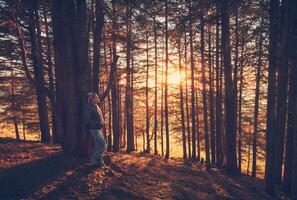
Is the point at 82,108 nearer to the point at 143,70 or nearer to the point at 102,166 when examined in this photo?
the point at 102,166

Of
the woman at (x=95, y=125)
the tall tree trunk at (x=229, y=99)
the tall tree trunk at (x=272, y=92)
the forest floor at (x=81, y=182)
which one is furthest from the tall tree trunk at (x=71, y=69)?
the tall tree trunk at (x=229, y=99)

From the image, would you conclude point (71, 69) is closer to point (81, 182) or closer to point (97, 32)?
point (97, 32)

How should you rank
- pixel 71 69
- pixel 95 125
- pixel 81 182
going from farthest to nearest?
1. pixel 71 69
2. pixel 95 125
3. pixel 81 182

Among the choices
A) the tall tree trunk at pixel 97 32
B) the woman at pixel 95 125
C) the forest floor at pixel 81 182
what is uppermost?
the tall tree trunk at pixel 97 32

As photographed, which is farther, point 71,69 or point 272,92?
point 272,92

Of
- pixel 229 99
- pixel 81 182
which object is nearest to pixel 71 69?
pixel 81 182

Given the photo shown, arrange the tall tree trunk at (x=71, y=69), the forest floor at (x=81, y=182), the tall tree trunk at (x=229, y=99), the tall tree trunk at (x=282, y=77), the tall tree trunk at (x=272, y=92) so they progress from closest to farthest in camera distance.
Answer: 1. the forest floor at (x=81, y=182)
2. the tall tree trunk at (x=71, y=69)
3. the tall tree trunk at (x=272, y=92)
4. the tall tree trunk at (x=282, y=77)
5. the tall tree trunk at (x=229, y=99)

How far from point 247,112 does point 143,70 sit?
35.3ft

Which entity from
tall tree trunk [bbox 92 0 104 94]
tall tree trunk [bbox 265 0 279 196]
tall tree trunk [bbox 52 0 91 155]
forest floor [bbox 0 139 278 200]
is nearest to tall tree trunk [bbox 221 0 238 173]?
tall tree trunk [bbox 265 0 279 196]

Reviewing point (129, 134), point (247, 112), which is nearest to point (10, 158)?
point (129, 134)

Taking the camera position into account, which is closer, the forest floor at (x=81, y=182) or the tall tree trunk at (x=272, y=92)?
the forest floor at (x=81, y=182)

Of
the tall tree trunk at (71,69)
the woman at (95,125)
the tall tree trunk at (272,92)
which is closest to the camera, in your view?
the woman at (95,125)

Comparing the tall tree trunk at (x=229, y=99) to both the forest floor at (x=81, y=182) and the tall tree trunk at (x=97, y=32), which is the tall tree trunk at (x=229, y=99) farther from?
the tall tree trunk at (x=97, y=32)

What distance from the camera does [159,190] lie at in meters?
7.05
